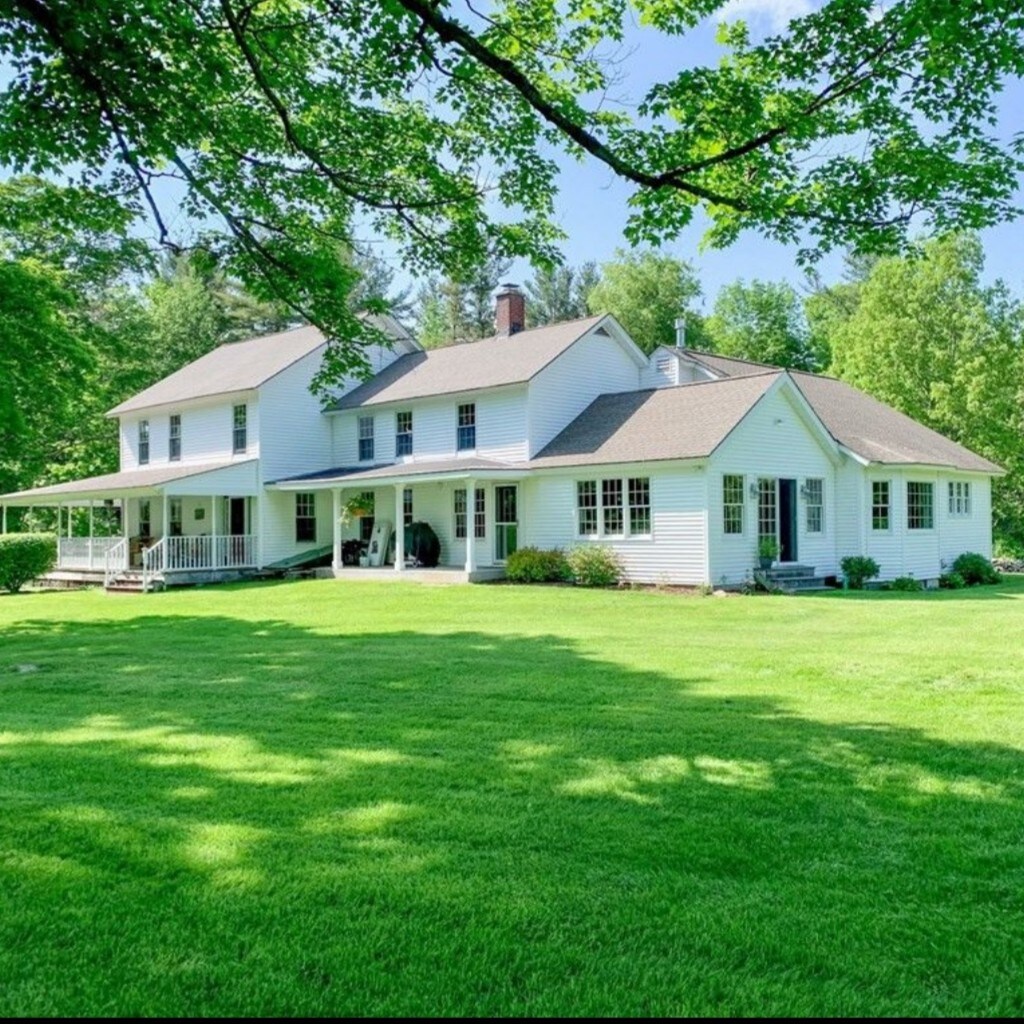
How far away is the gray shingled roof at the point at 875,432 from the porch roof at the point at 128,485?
16.3m

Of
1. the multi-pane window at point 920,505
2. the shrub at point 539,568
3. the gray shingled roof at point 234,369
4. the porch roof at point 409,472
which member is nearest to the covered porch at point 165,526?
the porch roof at point 409,472

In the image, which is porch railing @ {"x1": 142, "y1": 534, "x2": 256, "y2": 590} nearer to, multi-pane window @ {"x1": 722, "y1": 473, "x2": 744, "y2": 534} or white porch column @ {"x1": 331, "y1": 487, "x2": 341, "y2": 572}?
white porch column @ {"x1": 331, "y1": 487, "x2": 341, "y2": 572}

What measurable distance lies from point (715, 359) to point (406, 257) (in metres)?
19.1

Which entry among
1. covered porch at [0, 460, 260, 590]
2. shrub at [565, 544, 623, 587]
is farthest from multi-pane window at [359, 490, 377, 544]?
shrub at [565, 544, 623, 587]

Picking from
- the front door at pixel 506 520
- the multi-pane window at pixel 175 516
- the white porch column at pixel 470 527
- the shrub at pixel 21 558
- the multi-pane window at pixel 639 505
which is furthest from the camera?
the multi-pane window at pixel 175 516

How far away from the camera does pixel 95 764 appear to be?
560 cm

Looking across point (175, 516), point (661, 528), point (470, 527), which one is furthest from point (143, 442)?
point (661, 528)

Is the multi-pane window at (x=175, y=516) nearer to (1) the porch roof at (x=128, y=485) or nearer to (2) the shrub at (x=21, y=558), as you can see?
(1) the porch roof at (x=128, y=485)

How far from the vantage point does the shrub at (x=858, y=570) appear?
2159 cm

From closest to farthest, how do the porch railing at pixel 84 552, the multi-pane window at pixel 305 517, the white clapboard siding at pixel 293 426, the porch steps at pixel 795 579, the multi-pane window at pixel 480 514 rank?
the porch steps at pixel 795 579
the multi-pane window at pixel 480 514
the white clapboard siding at pixel 293 426
the porch railing at pixel 84 552
the multi-pane window at pixel 305 517

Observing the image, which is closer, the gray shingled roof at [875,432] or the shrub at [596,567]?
the shrub at [596,567]

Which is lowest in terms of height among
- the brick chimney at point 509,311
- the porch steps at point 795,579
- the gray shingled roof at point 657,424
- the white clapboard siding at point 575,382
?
the porch steps at point 795,579

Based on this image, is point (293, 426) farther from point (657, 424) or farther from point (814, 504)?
point (814, 504)

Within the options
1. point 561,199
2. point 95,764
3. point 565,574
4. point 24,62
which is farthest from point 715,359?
point 95,764
